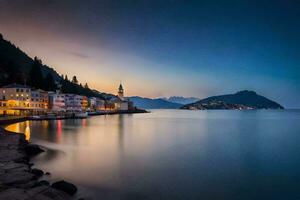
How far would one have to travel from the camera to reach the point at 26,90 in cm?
A: 10438

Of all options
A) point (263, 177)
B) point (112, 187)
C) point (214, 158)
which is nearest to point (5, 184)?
point (112, 187)

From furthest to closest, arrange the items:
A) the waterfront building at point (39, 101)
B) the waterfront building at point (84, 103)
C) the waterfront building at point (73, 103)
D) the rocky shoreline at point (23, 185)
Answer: the waterfront building at point (84, 103) < the waterfront building at point (73, 103) < the waterfront building at point (39, 101) < the rocky shoreline at point (23, 185)

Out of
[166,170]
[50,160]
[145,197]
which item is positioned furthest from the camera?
[50,160]

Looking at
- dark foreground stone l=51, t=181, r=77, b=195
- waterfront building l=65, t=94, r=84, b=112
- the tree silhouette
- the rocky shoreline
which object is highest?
the tree silhouette

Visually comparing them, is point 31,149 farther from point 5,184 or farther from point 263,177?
point 263,177

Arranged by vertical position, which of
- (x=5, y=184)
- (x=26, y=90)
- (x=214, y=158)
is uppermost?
(x=26, y=90)

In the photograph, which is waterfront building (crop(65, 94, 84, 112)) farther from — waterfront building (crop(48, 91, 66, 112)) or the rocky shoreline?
the rocky shoreline

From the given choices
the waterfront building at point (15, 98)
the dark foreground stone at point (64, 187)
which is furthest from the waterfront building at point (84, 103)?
the dark foreground stone at point (64, 187)

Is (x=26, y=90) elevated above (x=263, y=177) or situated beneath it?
elevated above

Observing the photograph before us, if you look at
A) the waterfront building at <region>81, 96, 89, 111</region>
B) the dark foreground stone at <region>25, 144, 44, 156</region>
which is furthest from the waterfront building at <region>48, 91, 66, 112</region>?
the dark foreground stone at <region>25, 144, 44, 156</region>

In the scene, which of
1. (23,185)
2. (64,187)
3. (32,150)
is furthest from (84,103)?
(23,185)

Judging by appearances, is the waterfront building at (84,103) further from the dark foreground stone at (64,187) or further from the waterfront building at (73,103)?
the dark foreground stone at (64,187)

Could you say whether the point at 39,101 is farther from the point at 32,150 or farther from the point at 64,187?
the point at 64,187

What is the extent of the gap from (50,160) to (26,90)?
90.8 meters
